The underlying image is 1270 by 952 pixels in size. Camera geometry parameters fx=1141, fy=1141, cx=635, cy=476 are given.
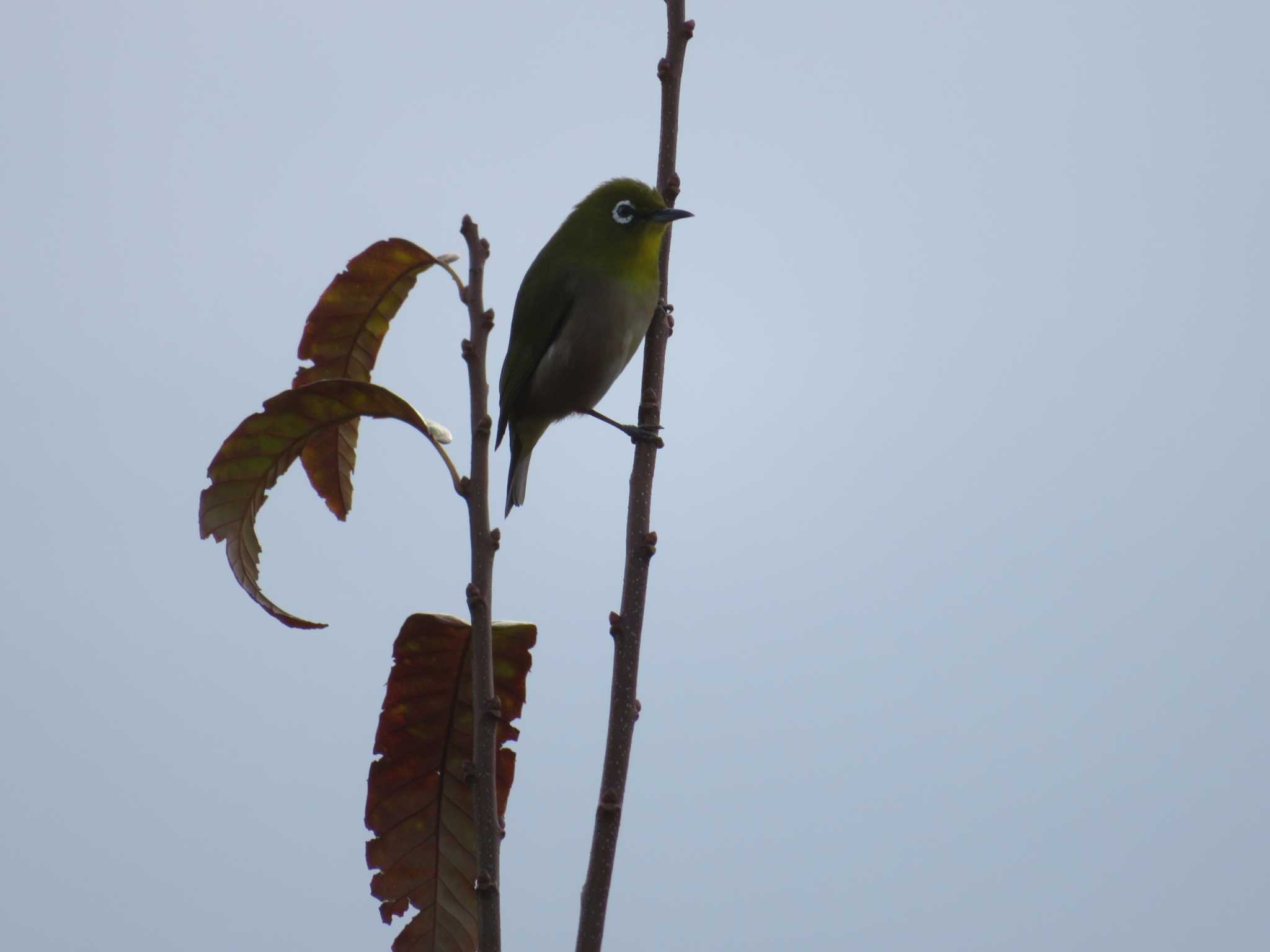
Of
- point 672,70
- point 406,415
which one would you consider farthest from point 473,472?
point 672,70

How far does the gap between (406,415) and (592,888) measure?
0.55 metres

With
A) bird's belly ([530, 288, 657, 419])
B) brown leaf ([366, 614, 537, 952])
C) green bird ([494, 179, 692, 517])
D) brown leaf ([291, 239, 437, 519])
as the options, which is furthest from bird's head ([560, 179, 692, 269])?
brown leaf ([366, 614, 537, 952])

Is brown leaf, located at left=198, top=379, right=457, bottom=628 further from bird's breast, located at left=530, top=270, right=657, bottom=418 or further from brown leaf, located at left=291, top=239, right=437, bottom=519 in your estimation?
bird's breast, located at left=530, top=270, right=657, bottom=418

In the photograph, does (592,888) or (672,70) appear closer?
(592,888)

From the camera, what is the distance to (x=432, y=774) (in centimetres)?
139

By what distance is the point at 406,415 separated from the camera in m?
1.26

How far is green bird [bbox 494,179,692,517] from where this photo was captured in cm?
298

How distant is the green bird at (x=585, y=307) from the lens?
2.98 m

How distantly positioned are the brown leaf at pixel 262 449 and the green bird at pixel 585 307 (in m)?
1.61

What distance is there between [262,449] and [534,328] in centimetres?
186

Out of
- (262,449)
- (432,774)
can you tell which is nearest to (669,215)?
(262,449)

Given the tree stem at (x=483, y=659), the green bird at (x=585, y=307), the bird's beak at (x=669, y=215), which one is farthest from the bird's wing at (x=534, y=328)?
the tree stem at (x=483, y=659)

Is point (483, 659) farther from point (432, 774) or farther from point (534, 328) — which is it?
point (534, 328)

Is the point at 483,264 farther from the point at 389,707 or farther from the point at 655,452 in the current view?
the point at 389,707
